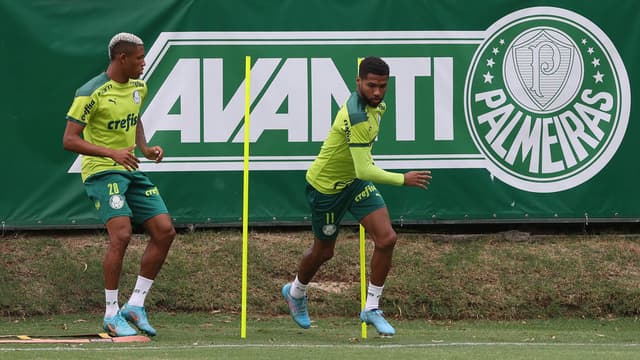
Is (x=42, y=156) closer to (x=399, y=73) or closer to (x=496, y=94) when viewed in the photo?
(x=399, y=73)

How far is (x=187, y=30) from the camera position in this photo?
11.9 metres

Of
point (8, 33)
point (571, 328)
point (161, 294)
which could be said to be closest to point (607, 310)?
point (571, 328)

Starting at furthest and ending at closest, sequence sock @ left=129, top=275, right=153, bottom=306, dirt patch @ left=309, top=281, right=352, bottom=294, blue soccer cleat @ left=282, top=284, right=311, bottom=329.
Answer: dirt patch @ left=309, top=281, right=352, bottom=294 < blue soccer cleat @ left=282, top=284, right=311, bottom=329 < sock @ left=129, top=275, right=153, bottom=306

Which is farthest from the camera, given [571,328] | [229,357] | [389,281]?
[389,281]

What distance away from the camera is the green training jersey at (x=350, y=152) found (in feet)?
29.3

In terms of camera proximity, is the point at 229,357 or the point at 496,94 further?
the point at 496,94

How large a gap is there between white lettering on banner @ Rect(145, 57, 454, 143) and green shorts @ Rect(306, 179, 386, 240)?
243 centimetres

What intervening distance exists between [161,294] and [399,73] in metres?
3.02

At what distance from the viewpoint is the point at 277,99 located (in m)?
12.0

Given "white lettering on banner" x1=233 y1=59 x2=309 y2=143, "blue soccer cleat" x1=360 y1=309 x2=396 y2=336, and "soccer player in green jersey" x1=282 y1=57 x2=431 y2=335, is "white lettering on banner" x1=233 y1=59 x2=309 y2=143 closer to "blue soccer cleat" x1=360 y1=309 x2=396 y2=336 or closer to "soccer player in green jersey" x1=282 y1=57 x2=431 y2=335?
"soccer player in green jersey" x1=282 y1=57 x2=431 y2=335

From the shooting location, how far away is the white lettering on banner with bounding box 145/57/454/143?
11.9 metres

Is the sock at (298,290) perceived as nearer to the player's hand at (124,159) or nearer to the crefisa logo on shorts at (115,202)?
the crefisa logo on shorts at (115,202)

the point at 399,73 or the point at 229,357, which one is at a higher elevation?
the point at 399,73

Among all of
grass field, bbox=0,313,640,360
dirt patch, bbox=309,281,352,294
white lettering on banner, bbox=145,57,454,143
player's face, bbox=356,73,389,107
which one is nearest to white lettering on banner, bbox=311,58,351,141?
white lettering on banner, bbox=145,57,454,143
